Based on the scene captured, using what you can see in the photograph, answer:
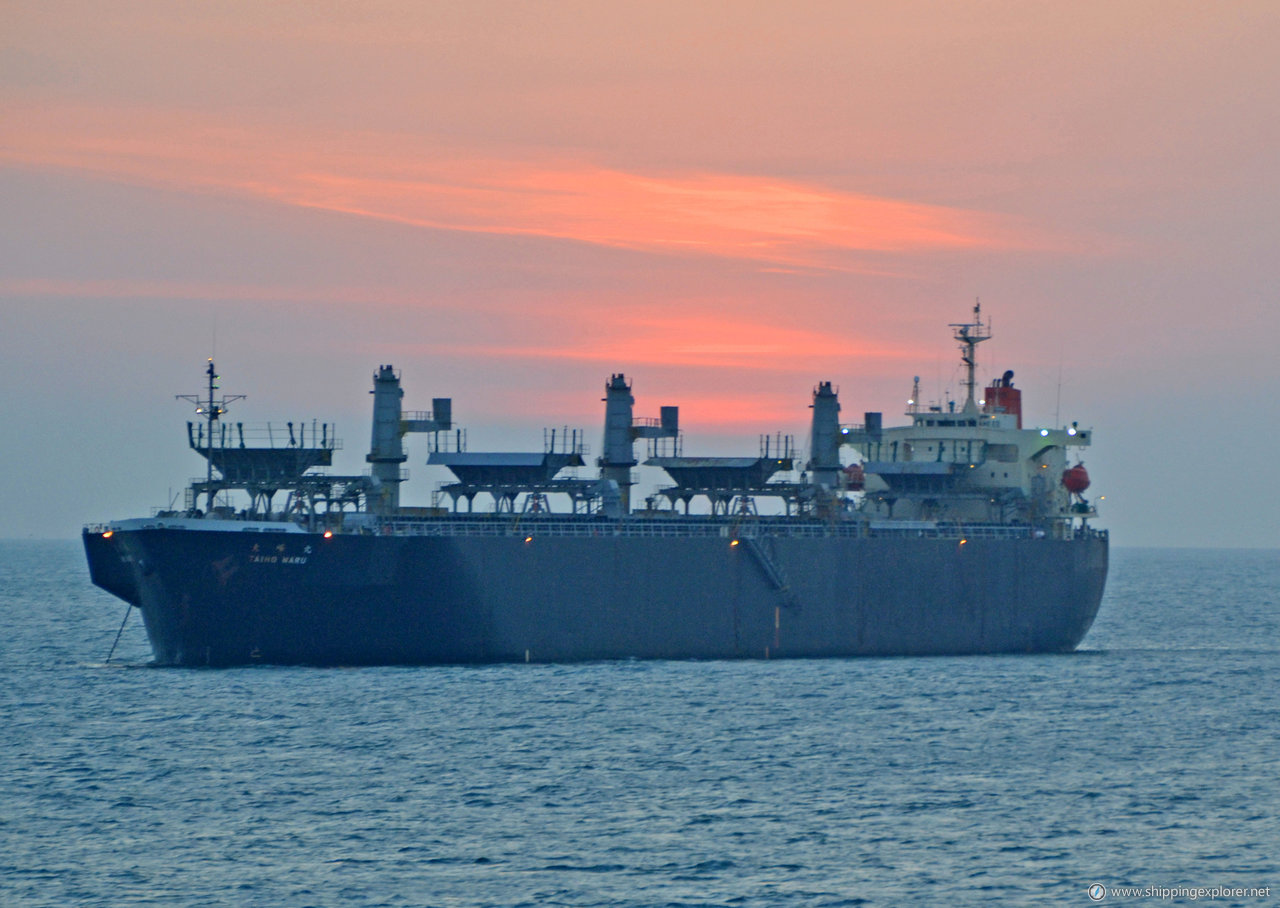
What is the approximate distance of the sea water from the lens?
112 feet

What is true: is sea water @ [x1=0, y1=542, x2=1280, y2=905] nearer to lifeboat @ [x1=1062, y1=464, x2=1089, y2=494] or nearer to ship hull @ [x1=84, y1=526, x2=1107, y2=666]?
ship hull @ [x1=84, y1=526, x2=1107, y2=666]

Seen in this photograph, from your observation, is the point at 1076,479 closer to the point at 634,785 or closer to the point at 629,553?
the point at 629,553

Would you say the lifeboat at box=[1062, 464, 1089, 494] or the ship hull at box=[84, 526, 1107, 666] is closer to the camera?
the ship hull at box=[84, 526, 1107, 666]

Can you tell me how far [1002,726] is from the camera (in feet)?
173

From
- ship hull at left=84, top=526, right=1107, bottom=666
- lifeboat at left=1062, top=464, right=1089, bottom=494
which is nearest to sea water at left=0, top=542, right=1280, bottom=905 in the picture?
ship hull at left=84, top=526, right=1107, bottom=666

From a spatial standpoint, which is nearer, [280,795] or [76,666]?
[280,795]

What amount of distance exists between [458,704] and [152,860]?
19741 mm

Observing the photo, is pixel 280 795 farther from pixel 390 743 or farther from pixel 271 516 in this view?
pixel 271 516

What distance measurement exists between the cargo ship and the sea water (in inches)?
68.7

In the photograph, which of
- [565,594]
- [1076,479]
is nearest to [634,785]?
[565,594]

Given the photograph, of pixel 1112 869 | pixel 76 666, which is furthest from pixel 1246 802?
pixel 76 666

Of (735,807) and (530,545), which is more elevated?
(530,545)

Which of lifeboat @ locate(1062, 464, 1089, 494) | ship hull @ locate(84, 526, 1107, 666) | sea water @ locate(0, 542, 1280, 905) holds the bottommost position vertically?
sea water @ locate(0, 542, 1280, 905)

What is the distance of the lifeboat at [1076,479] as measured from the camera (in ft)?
265
